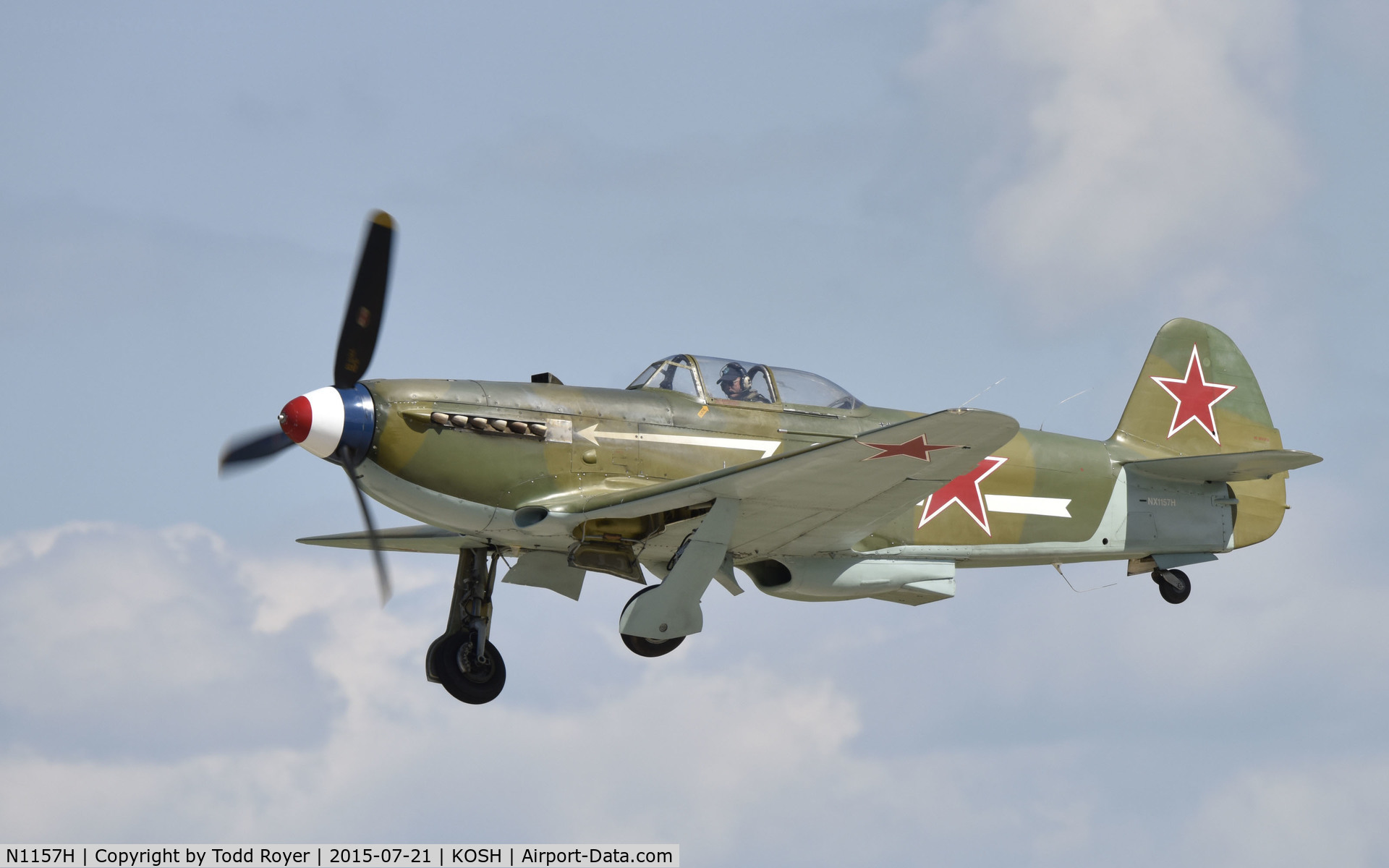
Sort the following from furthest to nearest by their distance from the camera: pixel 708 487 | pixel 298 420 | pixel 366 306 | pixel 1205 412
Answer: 1. pixel 1205 412
2. pixel 366 306
3. pixel 708 487
4. pixel 298 420

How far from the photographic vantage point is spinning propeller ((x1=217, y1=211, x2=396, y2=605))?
1111 cm

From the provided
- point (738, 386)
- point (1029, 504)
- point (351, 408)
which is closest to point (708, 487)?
point (738, 386)

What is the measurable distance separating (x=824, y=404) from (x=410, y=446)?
11.9 feet

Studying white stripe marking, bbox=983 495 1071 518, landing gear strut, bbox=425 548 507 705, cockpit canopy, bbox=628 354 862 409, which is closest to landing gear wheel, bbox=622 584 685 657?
landing gear strut, bbox=425 548 507 705

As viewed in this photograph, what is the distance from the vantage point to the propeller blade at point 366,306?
11.6 meters

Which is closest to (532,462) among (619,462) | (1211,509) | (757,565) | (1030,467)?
(619,462)

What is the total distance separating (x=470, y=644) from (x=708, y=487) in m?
2.88

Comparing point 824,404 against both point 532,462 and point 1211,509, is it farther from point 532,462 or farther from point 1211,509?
point 1211,509

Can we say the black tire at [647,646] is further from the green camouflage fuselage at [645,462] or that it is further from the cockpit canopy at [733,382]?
the cockpit canopy at [733,382]

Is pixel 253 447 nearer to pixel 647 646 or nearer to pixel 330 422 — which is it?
pixel 330 422

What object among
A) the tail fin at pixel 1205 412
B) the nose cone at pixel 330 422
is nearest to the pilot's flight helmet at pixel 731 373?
the nose cone at pixel 330 422

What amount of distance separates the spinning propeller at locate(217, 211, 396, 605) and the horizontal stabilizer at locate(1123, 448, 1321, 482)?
7283 mm

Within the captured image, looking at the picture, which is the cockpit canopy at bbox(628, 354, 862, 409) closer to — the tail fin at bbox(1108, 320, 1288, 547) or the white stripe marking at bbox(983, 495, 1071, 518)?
the white stripe marking at bbox(983, 495, 1071, 518)

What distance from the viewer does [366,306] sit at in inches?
462
